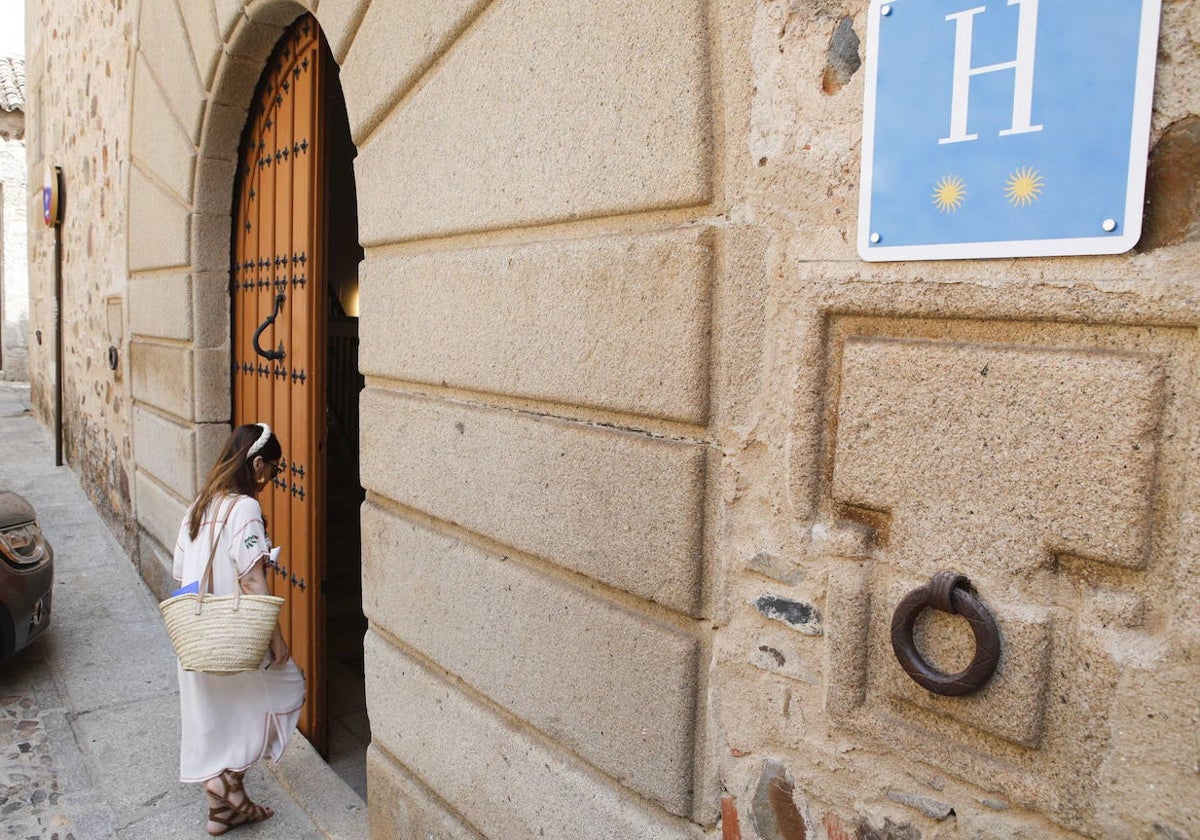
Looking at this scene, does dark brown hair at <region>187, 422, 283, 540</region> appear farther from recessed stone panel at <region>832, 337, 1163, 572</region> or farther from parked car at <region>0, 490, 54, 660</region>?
recessed stone panel at <region>832, 337, 1163, 572</region>

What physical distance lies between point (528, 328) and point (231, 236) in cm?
314

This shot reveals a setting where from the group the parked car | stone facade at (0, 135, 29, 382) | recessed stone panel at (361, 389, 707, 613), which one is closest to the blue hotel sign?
recessed stone panel at (361, 389, 707, 613)

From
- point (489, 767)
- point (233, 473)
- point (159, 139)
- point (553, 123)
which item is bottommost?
point (489, 767)

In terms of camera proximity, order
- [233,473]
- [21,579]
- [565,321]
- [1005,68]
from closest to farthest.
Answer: [1005,68] < [565,321] < [233,473] < [21,579]

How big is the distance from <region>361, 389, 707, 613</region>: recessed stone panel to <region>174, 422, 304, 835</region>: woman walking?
0.75 meters

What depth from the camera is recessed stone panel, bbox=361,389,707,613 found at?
1.64 metres

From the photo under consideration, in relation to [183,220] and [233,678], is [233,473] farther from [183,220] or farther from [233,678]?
[183,220]

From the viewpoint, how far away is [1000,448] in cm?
117

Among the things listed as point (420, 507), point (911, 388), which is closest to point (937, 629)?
point (911, 388)

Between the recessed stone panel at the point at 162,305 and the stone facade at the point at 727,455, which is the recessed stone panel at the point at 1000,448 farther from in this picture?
the recessed stone panel at the point at 162,305

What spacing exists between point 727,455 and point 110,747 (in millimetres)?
3389

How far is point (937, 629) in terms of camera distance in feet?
4.18

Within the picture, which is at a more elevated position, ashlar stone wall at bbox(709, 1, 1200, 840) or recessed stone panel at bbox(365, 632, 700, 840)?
ashlar stone wall at bbox(709, 1, 1200, 840)

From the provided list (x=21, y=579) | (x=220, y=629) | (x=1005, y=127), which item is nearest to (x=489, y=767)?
(x=220, y=629)
